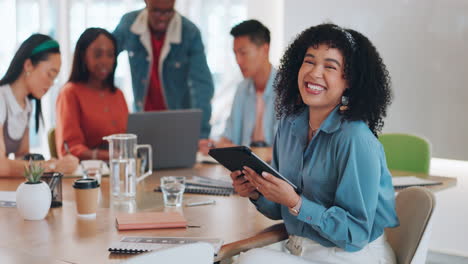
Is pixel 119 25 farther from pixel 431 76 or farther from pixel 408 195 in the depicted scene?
pixel 408 195

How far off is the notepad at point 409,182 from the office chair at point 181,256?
4.59ft

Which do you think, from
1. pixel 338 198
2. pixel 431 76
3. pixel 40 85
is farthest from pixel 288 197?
pixel 431 76

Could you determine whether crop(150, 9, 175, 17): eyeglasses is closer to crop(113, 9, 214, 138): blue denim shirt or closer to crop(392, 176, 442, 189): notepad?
crop(113, 9, 214, 138): blue denim shirt

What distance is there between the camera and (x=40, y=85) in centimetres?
301

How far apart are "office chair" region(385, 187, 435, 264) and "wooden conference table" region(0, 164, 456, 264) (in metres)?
0.37

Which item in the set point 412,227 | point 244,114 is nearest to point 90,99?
point 244,114

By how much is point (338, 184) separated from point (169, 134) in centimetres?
121

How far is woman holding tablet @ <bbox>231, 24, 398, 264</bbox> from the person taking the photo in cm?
181

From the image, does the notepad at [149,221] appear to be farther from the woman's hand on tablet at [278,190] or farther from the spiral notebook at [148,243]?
the woman's hand on tablet at [278,190]

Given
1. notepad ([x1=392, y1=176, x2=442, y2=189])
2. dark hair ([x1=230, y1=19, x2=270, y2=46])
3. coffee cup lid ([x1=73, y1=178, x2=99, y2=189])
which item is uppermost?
dark hair ([x1=230, y1=19, x2=270, y2=46])

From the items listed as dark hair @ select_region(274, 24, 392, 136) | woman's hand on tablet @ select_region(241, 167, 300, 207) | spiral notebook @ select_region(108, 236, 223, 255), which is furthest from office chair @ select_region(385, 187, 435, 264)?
spiral notebook @ select_region(108, 236, 223, 255)

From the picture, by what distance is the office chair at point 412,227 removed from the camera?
1.96 metres

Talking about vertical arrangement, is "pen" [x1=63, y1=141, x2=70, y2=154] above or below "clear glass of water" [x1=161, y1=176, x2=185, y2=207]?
below

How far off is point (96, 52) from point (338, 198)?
1.86 m
